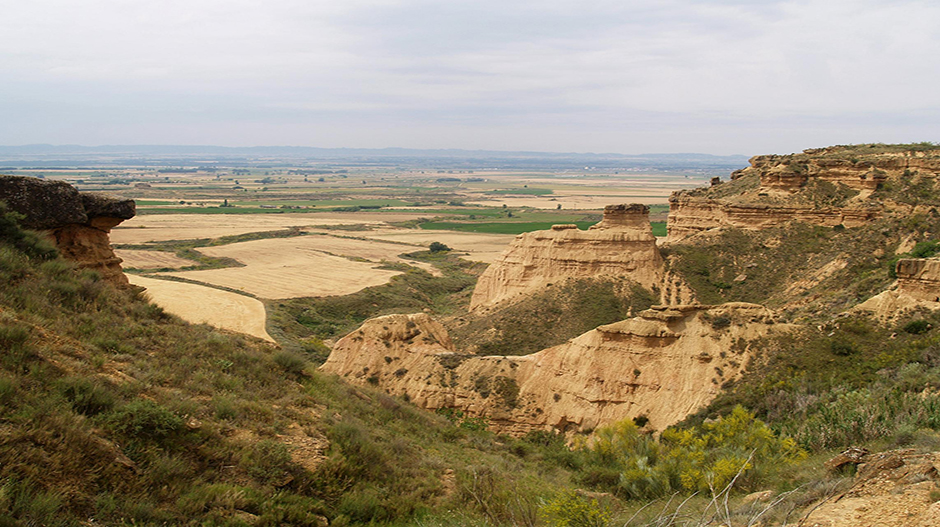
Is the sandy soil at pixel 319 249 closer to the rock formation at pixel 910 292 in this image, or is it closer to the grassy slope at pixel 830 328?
the grassy slope at pixel 830 328

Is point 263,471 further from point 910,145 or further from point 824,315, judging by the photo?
point 910,145

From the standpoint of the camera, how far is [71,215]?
16531 millimetres

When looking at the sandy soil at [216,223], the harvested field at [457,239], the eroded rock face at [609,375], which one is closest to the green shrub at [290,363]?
the eroded rock face at [609,375]

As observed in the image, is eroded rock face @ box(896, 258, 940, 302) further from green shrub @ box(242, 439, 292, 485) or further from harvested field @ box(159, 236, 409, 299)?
harvested field @ box(159, 236, 409, 299)

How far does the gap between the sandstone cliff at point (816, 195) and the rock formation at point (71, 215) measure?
49.6m

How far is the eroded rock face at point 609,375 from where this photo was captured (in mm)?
26531

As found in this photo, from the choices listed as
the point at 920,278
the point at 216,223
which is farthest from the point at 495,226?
the point at 920,278

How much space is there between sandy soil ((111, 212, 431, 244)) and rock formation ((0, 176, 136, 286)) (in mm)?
85462

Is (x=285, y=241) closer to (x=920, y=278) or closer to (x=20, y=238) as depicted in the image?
(x=20, y=238)

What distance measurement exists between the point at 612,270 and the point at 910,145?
44.5 metres

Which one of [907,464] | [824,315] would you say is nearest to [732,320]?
[824,315]

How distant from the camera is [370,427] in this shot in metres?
15.2

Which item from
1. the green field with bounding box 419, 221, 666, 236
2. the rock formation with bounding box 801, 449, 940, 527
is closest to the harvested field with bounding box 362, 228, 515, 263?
the green field with bounding box 419, 221, 666, 236

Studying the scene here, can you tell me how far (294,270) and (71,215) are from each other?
6426cm
